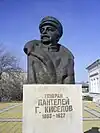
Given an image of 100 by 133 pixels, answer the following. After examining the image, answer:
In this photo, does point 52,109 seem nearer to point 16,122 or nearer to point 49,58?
point 49,58

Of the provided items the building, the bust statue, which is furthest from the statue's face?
the building

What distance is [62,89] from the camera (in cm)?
579

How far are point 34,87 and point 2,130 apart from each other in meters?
5.22

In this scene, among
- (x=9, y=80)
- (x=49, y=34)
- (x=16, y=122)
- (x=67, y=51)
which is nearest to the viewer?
(x=49, y=34)

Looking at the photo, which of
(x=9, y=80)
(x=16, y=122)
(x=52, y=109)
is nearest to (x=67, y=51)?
(x=52, y=109)

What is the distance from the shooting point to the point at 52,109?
5.73 metres

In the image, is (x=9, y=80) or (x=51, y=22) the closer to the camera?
(x=51, y=22)

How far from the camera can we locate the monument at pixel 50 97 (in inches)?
224

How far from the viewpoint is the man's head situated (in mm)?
6406

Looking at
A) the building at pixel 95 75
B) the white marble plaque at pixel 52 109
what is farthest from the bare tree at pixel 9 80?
the white marble plaque at pixel 52 109

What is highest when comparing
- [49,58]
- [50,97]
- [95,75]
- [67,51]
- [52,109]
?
[95,75]

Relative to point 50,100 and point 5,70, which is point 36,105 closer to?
point 50,100

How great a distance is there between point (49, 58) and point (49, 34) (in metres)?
0.59

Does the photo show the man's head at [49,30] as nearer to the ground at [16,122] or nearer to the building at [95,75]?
the ground at [16,122]
